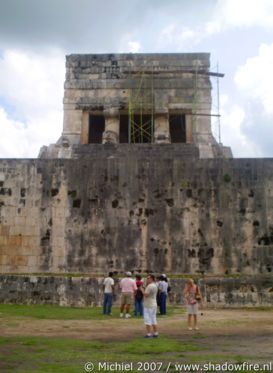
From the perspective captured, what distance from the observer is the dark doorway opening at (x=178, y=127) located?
87.0 feet

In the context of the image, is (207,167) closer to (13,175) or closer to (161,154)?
(161,154)

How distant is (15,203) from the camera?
18.5 metres

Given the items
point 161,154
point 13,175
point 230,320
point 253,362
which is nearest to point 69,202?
point 13,175

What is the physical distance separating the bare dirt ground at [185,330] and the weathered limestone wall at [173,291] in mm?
1974

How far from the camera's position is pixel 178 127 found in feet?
90.4

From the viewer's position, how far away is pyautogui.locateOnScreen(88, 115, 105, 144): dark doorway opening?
1067 inches

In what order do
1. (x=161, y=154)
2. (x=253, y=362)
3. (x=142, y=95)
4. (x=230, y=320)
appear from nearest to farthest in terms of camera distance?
(x=253, y=362)
(x=230, y=320)
(x=161, y=154)
(x=142, y=95)

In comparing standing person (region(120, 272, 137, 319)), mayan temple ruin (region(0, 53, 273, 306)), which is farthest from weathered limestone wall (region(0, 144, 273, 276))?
standing person (region(120, 272, 137, 319))

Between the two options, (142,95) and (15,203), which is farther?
(142,95)

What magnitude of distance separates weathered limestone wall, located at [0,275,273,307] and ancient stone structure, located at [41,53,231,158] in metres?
10.7

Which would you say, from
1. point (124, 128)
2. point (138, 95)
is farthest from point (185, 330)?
point (124, 128)

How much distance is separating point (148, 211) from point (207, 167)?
8.46 feet

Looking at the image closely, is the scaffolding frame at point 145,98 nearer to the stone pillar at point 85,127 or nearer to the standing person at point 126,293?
the stone pillar at point 85,127

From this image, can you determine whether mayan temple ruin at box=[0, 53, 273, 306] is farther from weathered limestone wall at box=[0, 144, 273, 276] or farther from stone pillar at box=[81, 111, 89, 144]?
stone pillar at box=[81, 111, 89, 144]
